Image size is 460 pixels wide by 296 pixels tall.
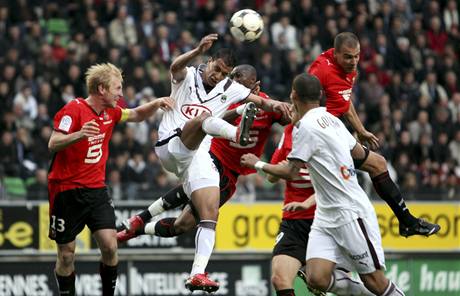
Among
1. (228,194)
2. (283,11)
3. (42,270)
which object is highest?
(283,11)

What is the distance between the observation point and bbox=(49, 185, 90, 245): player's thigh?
11.9 metres

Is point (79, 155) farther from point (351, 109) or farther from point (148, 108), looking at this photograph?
point (351, 109)

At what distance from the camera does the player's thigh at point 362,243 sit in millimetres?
10727

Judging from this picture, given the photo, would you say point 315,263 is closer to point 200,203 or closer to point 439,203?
point 200,203

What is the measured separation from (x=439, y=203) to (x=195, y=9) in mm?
7440

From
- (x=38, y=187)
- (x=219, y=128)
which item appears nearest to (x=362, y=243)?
(x=219, y=128)

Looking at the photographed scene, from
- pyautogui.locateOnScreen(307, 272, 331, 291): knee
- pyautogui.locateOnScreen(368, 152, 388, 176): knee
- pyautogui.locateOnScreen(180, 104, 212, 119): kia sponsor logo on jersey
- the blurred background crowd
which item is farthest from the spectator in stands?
pyautogui.locateOnScreen(307, 272, 331, 291): knee

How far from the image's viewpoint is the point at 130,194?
18641 mm

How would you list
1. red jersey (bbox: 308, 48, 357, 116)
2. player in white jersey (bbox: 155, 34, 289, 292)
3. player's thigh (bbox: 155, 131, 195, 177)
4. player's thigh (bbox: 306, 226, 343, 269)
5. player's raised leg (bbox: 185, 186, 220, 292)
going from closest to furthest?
player's thigh (bbox: 306, 226, 343, 269) → player in white jersey (bbox: 155, 34, 289, 292) → player's raised leg (bbox: 185, 186, 220, 292) → player's thigh (bbox: 155, 131, 195, 177) → red jersey (bbox: 308, 48, 357, 116)

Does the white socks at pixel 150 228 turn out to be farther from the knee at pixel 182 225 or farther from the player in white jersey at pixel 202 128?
the player in white jersey at pixel 202 128

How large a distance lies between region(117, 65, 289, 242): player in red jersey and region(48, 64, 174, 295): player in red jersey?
4.01 feet

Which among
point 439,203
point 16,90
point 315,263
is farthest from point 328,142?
point 16,90

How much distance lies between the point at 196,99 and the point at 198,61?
29.9ft

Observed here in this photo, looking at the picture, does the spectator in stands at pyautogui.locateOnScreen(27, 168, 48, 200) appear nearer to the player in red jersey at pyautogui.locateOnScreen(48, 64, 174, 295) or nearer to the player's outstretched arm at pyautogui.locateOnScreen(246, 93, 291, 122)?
the player in red jersey at pyautogui.locateOnScreen(48, 64, 174, 295)
